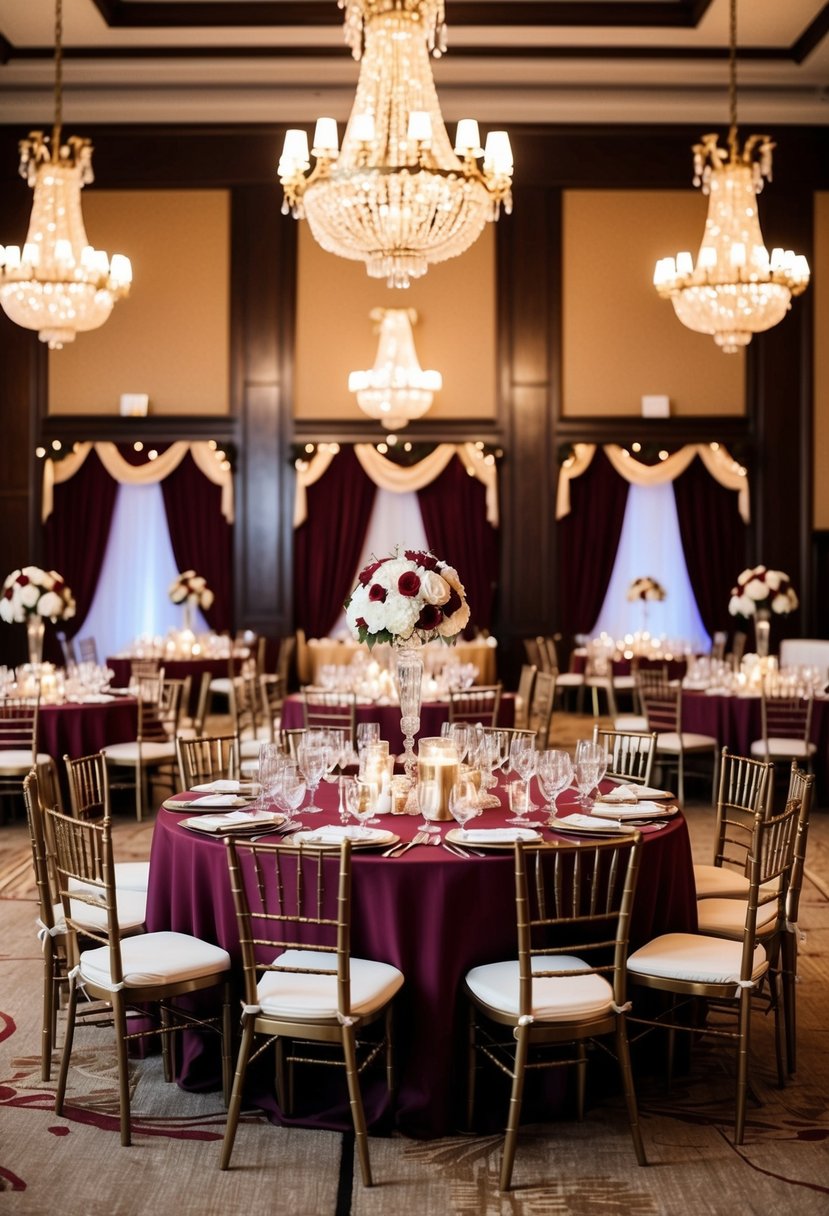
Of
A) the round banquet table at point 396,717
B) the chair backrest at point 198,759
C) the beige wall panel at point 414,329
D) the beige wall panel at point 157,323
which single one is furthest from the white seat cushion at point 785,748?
the beige wall panel at point 157,323

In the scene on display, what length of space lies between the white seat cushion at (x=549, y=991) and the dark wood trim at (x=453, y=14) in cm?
1025

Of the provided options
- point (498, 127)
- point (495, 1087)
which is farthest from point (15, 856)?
point (498, 127)

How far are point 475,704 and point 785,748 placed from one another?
2.11 meters

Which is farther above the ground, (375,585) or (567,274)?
(567,274)

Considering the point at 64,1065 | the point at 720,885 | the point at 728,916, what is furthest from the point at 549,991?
the point at 64,1065

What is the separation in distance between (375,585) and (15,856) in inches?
149

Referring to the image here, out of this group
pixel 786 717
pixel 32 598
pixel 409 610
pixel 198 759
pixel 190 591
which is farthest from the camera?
pixel 190 591

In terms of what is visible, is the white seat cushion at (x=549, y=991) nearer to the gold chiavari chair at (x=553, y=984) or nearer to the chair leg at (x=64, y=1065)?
the gold chiavari chair at (x=553, y=984)

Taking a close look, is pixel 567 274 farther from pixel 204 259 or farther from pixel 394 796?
pixel 394 796

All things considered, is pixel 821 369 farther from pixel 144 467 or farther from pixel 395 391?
pixel 144 467

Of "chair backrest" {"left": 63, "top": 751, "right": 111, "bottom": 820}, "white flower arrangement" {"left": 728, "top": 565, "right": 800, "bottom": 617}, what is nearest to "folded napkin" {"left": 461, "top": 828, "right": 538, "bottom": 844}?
"chair backrest" {"left": 63, "top": 751, "right": 111, "bottom": 820}

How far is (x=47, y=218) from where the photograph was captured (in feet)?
30.1

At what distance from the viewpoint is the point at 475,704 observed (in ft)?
27.6

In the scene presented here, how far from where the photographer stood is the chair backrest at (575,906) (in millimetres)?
3525
